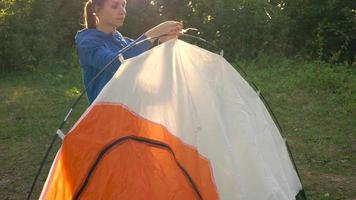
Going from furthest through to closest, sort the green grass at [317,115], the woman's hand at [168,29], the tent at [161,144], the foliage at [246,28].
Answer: the foliage at [246,28] → the green grass at [317,115] → the woman's hand at [168,29] → the tent at [161,144]

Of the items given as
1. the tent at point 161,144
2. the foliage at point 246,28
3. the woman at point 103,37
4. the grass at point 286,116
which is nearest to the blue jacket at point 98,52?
the woman at point 103,37

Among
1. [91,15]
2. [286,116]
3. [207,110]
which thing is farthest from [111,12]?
[286,116]

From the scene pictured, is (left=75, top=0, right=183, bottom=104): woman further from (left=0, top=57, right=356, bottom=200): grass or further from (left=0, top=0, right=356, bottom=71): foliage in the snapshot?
(left=0, top=0, right=356, bottom=71): foliage

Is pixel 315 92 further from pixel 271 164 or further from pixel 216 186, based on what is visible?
pixel 216 186

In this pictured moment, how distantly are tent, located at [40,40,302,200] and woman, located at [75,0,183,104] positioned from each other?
127 mm

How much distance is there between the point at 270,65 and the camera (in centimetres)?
898

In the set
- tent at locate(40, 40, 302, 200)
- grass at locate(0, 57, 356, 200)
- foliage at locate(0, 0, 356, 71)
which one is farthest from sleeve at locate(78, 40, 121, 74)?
foliage at locate(0, 0, 356, 71)

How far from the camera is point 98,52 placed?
9.32ft

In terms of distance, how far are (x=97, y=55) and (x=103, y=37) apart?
175 mm

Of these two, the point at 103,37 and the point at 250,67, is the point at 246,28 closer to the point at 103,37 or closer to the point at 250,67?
the point at 250,67

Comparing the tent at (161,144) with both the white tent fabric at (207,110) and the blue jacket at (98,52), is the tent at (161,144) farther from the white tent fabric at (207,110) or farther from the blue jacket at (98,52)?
the blue jacket at (98,52)

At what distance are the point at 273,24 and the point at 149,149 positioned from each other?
7815 millimetres

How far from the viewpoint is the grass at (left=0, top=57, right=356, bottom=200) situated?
445cm

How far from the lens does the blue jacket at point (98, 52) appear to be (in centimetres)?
284
